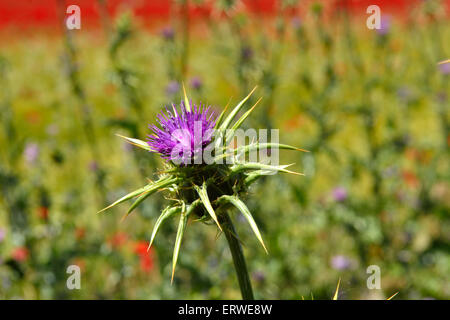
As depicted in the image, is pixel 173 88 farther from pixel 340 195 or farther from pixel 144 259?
pixel 340 195

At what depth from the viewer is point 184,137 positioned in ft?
6.08

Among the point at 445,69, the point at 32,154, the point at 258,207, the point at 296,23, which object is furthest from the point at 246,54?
the point at 445,69

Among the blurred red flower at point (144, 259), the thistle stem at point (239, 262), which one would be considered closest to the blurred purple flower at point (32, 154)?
the blurred red flower at point (144, 259)

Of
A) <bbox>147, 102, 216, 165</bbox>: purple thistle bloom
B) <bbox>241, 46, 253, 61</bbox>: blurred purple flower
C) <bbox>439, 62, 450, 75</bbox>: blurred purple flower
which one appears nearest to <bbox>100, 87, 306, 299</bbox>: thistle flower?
<bbox>147, 102, 216, 165</bbox>: purple thistle bloom

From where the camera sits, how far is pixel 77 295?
13.8ft

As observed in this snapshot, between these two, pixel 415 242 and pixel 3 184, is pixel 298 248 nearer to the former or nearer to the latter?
pixel 415 242

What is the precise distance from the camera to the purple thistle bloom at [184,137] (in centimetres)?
185

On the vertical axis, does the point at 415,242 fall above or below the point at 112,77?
below

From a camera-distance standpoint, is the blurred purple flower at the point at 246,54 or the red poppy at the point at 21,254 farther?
the blurred purple flower at the point at 246,54

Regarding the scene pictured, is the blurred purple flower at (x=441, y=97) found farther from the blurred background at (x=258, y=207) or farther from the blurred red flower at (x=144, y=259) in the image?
the blurred red flower at (x=144, y=259)

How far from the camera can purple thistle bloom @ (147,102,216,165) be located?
185cm

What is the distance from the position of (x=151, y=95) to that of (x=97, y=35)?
27.6 ft

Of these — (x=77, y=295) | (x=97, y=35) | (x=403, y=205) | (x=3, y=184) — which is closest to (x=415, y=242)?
(x=403, y=205)

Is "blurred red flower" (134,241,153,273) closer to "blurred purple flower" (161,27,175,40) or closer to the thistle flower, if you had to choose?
"blurred purple flower" (161,27,175,40)
